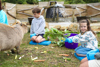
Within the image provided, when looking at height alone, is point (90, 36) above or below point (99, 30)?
above

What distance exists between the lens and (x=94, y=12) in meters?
9.38

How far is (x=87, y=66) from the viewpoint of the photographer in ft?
3.96

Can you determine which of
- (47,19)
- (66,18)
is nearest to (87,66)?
(47,19)

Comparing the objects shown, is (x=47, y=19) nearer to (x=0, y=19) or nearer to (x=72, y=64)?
(x=0, y=19)

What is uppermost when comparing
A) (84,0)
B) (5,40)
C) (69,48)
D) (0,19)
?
(84,0)

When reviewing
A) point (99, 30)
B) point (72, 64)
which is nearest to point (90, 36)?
point (72, 64)

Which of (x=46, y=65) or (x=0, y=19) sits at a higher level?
(x=0, y=19)

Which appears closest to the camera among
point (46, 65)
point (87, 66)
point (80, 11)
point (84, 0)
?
point (87, 66)

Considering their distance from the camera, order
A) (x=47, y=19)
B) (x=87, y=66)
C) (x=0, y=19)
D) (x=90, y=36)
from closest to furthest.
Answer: (x=87, y=66) → (x=90, y=36) → (x=0, y=19) → (x=47, y=19)

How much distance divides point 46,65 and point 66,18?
26.8 feet

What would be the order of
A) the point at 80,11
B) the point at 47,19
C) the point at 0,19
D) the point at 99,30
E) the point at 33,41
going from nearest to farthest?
the point at 0,19
the point at 33,41
the point at 99,30
the point at 47,19
the point at 80,11

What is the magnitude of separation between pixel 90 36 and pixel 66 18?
7.69 metres

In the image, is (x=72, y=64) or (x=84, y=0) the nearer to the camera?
(x=72, y=64)

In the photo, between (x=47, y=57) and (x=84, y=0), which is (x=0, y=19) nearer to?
(x=47, y=57)
